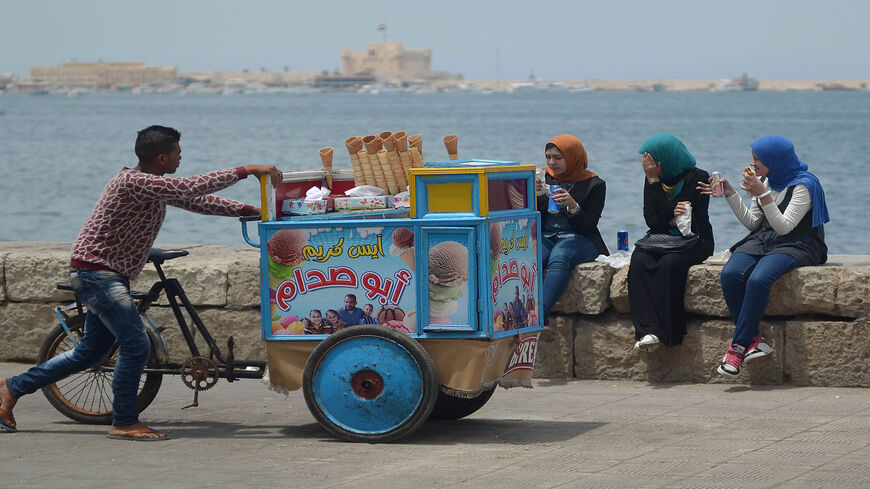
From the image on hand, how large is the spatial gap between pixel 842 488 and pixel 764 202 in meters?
2.43

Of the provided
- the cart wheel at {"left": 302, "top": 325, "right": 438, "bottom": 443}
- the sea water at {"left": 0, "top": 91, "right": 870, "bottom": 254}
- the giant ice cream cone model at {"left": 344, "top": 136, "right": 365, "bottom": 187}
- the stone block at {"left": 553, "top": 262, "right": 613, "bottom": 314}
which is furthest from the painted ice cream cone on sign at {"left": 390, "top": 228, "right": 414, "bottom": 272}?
the sea water at {"left": 0, "top": 91, "right": 870, "bottom": 254}

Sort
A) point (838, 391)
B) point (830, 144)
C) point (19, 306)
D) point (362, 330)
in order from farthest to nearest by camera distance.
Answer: point (830, 144), point (19, 306), point (838, 391), point (362, 330)

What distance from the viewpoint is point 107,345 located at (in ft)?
20.8

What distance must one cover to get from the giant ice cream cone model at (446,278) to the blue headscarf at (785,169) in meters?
2.12

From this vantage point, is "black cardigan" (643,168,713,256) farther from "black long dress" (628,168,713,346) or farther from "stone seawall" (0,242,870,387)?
"stone seawall" (0,242,870,387)

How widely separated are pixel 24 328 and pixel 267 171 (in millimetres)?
3249

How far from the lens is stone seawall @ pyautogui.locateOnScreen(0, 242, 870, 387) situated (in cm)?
712

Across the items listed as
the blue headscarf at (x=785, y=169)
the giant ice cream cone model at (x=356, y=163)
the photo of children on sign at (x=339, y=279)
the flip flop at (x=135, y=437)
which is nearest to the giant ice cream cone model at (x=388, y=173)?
the giant ice cream cone model at (x=356, y=163)

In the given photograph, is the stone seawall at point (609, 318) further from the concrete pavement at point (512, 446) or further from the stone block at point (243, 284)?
the concrete pavement at point (512, 446)

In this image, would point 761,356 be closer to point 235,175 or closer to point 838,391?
point 838,391

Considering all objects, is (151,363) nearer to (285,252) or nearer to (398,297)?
(285,252)

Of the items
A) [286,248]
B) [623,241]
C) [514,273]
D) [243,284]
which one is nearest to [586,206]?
[623,241]

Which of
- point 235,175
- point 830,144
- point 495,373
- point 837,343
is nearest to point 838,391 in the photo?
point 837,343

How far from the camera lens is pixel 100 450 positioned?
598 centimetres
